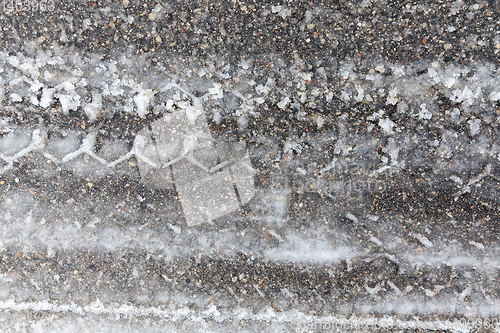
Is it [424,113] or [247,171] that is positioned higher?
[424,113]

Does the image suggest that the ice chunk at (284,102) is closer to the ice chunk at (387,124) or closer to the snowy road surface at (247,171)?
the snowy road surface at (247,171)

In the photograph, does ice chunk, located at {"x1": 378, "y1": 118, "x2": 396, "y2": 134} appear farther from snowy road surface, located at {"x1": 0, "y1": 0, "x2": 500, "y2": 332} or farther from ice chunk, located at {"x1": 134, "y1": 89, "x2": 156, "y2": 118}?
ice chunk, located at {"x1": 134, "y1": 89, "x2": 156, "y2": 118}

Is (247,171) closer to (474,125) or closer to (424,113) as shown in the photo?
(424,113)

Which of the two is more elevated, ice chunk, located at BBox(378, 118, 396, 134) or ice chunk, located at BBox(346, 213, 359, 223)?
ice chunk, located at BBox(378, 118, 396, 134)

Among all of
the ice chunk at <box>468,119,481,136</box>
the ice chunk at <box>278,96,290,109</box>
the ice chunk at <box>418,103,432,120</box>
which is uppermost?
the ice chunk at <box>278,96,290,109</box>

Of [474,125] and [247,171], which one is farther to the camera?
[247,171]

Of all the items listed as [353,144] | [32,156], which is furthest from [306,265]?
[32,156]

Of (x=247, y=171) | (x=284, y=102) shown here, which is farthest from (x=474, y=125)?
(x=247, y=171)

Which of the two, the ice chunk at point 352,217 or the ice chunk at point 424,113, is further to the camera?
the ice chunk at point 352,217

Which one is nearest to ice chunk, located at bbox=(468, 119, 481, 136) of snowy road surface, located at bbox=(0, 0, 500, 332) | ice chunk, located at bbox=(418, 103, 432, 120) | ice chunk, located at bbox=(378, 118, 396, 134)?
snowy road surface, located at bbox=(0, 0, 500, 332)

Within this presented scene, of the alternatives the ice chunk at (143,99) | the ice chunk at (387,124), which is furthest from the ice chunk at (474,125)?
the ice chunk at (143,99)

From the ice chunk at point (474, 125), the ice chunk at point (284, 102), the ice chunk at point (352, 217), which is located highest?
the ice chunk at point (284, 102)

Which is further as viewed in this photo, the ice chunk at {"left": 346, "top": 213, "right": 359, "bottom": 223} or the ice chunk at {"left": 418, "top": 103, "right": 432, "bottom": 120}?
the ice chunk at {"left": 346, "top": 213, "right": 359, "bottom": 223}
